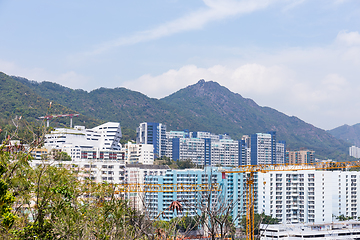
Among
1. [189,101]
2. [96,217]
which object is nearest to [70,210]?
[96,217]

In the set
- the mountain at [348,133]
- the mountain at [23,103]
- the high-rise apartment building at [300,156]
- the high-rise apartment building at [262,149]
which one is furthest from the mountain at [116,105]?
the mountain at [348,133]

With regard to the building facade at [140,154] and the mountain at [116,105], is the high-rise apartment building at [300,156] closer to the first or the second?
the mountain at [116,105]

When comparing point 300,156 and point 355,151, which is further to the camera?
point 355,151

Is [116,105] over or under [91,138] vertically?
over

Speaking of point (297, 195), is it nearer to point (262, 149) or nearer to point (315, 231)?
point (315, 231)

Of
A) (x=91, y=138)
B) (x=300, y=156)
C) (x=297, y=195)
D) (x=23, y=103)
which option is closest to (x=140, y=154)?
(x=91, y=138)

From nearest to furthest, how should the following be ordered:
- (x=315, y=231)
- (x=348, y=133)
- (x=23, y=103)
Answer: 1. (x=315, y=231)
2. (x=23, y=103)
3. (x=348, y=133)

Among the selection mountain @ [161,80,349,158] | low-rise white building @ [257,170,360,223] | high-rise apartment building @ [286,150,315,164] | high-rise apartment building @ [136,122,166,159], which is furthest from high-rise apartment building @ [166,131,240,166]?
mountain @ [161,80,349,158]
